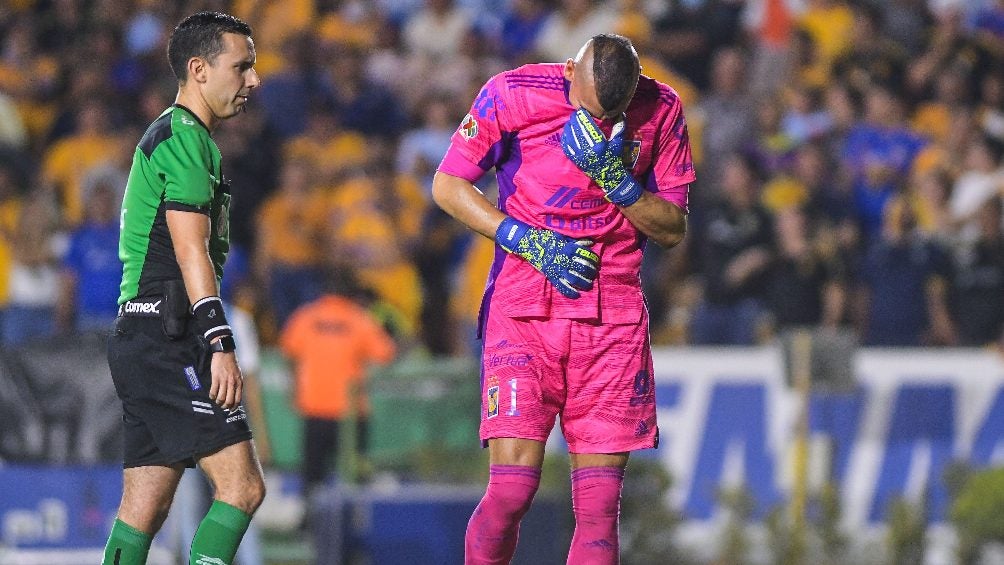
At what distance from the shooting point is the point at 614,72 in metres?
6.00

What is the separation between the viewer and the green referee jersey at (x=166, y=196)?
18.9 ft

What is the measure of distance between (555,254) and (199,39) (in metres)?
1.52

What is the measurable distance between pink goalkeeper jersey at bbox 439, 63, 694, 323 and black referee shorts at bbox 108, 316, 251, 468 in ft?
4.03

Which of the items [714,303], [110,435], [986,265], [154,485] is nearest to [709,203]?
[714,303]

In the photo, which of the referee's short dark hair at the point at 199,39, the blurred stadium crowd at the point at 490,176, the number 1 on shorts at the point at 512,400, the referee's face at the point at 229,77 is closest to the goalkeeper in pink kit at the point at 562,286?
the number 1 on shorts at the point at 512,400

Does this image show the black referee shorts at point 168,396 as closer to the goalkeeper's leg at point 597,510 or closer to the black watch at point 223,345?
the black watch at point 223,345

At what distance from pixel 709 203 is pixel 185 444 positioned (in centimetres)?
845

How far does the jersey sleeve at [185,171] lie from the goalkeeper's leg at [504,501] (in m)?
1.49

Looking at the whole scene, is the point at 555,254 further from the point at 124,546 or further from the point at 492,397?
the point at 124,546

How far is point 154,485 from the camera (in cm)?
599

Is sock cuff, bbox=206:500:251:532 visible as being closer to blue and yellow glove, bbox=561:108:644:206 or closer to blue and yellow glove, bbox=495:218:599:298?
blue and yellow glove, bbox=495:218:599:298

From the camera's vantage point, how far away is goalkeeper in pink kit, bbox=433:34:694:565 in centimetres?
628

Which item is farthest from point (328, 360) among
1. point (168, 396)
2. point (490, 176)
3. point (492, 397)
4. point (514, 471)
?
point (168, 396)

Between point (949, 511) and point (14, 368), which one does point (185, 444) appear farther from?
point (949, 511)
